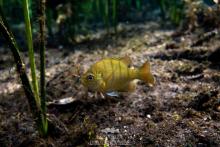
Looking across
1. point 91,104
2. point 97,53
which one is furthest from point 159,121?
point 97,53

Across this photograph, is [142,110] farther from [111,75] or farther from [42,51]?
[42,51]

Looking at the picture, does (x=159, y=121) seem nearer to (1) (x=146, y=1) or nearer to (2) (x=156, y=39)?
(2) (x=156, y=39)

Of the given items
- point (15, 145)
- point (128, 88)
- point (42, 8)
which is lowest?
point (15, 145)

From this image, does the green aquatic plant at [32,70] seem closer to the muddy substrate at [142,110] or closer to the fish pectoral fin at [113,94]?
the muddy substrate at [142,110]

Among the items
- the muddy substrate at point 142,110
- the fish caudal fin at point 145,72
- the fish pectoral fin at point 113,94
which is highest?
the fish caudal fin at point 145,72

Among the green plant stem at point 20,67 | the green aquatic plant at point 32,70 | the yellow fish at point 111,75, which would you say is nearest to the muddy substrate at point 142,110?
the green aquatic plant at point 32,70

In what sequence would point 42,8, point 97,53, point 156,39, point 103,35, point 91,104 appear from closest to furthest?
point 42,8 → point 91,104 → point 97,53 → point 156,39 → point 103,35

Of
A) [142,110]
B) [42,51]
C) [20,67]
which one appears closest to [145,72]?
[142,110]

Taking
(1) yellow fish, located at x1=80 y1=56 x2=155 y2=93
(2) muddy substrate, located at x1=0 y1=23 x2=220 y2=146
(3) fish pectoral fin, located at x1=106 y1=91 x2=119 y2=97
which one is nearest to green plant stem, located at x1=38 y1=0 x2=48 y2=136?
(2) muddy substrate, located at x1=0 y1=23 x2=220 y2=146
